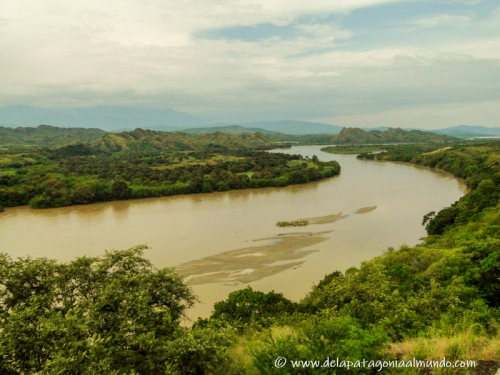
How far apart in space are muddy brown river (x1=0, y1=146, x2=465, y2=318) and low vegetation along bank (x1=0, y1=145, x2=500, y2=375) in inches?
267

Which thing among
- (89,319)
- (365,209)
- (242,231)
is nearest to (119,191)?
(242,231)

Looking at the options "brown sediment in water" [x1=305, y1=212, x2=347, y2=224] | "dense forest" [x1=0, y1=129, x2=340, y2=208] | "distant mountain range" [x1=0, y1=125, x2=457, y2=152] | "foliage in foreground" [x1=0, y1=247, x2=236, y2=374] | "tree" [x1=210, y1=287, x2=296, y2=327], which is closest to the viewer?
"foliage in foreground" [x1=0, y1=247, x2=236, y2=374]

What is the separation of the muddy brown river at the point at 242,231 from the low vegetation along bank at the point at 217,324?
6.77 meters

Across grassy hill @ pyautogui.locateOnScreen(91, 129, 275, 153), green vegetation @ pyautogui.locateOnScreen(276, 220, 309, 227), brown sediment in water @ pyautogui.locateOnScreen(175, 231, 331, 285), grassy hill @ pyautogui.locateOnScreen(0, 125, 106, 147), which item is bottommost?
brown sediment in water @ pyautogui.locateOnScreen(175, 231, 331, 285)

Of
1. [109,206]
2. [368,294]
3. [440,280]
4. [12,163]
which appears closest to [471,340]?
[368,294]

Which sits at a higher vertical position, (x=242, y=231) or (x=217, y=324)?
(x=217, y=324)

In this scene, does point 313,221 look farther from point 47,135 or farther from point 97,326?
point 47,135

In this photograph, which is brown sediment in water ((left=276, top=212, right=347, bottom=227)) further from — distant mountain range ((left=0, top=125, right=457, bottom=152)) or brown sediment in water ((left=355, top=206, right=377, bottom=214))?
distant mountain range ((left=0, top=125, right=457, bottom=152))

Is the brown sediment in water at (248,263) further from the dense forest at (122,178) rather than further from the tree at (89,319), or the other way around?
the dense forest at (122,178)

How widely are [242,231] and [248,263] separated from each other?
6.96 metres

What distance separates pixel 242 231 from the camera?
27.2m

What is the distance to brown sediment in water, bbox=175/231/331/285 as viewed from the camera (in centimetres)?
1833

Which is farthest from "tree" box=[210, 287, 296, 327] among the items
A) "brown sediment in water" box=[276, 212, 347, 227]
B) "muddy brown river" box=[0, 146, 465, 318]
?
"brown sediment in water" box=[276, 212, 347, 227]

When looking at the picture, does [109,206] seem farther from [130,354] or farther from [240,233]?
[130,354]
